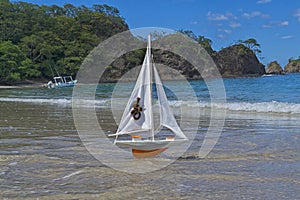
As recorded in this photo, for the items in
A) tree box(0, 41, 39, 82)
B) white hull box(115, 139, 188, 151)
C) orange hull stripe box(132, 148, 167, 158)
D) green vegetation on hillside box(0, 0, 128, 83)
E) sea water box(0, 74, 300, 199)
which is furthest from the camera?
green vegetation on hillside box(0, 0, 128, 83)

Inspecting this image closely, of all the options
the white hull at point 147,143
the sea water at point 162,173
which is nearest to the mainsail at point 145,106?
the white hull at point 147,143

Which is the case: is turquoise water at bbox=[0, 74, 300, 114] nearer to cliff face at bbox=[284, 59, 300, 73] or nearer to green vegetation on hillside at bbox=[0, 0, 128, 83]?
green vegetation on hillside at bbox=[0, 0, 128, 83]

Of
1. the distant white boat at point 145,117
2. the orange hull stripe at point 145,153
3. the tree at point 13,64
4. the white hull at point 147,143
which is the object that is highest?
the tree at point 13,64

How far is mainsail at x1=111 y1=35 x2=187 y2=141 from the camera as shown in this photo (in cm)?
586

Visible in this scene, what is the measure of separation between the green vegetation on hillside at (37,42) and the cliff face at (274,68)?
8063 centimetres

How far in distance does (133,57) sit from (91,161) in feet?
240

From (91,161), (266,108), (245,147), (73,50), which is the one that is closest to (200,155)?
(245,147)

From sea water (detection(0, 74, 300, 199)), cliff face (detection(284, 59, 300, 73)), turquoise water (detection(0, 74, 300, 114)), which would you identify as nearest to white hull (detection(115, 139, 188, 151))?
sea water (detection(0, 74, 300, 199))

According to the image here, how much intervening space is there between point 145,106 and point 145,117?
0.19m

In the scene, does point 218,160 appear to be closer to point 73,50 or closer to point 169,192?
point 169,192

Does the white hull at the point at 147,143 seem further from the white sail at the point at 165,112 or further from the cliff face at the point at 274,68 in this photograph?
the cliff face at the point at 274,68

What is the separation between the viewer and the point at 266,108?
690 inches

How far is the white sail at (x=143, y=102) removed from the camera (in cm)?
585

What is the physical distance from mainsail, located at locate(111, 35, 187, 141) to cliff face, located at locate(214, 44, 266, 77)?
117 m
